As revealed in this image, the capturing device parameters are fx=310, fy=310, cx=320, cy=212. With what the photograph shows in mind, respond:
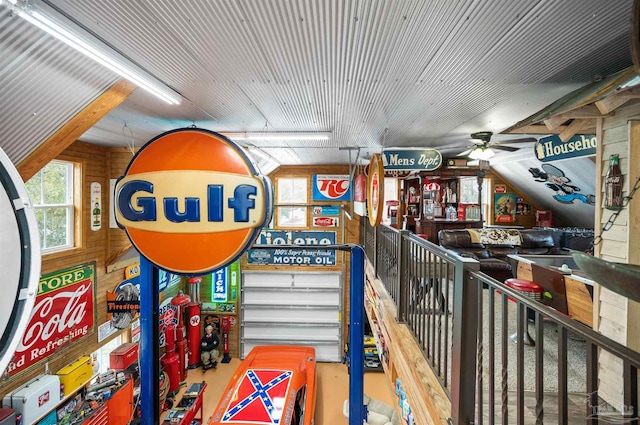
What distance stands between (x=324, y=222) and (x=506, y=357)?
8.27 metres

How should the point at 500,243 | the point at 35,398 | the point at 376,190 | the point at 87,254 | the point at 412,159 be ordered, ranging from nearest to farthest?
the point at 376,190 → the point at 35,398 → the point at 412,159 → the point at 87,254 → the point at 500,243

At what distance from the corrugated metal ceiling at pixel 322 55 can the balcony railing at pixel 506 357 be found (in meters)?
1.60

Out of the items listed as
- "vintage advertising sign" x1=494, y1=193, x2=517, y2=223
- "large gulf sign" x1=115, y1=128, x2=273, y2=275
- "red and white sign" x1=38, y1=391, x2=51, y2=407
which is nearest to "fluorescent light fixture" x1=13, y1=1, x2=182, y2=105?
"large gulf sign" x1=115, y1=128, x2=273, y2=275

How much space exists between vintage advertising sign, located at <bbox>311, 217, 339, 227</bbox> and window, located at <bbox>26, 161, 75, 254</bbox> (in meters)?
6.06

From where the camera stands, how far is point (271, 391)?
539 cm

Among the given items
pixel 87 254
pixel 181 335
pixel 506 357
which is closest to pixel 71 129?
pixel 506 357

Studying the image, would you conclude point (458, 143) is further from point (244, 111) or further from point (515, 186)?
point (515, 186)

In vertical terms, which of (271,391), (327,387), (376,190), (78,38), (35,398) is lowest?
(327,387)

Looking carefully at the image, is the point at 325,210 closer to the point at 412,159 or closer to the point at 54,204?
the point at 412,159

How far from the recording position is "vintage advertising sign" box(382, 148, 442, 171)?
5043mm

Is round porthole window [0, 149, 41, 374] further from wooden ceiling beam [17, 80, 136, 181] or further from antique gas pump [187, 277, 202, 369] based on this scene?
antique gas pump [187, 277, 202, 369]

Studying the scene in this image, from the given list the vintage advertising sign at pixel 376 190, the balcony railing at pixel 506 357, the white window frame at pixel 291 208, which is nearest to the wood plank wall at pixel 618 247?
the balcony railing at pixel 506 357

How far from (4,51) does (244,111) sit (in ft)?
7.34

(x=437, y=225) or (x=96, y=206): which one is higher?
(x=96, y=206)
